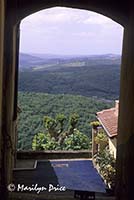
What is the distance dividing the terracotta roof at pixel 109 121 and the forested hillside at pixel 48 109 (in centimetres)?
92

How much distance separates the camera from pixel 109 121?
705 centimetres

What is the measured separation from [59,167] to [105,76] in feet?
12.9

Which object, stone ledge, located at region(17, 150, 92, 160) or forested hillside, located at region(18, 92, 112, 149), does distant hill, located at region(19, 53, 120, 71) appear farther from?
stone ledge, located at region(17, 150, 92, 160)

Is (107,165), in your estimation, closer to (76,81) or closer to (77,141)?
(77,141)

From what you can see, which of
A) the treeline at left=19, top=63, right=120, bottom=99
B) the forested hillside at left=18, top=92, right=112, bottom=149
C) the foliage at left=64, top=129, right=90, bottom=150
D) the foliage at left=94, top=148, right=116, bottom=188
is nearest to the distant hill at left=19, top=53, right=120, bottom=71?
the treeline at left=19, top=63, right=120, bottom=99

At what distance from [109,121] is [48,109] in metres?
2.51

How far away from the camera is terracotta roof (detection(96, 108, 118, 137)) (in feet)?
21.2

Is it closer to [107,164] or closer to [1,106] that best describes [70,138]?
[107,164]

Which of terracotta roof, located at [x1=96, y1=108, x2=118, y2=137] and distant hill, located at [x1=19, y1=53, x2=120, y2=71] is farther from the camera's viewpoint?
distant hill, located at [x1=19, y1=53, x2=120, y2=71]

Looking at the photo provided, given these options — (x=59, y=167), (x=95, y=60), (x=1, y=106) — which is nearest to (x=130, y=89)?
(x=1, y=106)

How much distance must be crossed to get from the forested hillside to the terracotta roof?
3.02ft

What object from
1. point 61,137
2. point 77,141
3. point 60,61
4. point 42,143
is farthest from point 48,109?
point 60,61

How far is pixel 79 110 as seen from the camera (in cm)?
920

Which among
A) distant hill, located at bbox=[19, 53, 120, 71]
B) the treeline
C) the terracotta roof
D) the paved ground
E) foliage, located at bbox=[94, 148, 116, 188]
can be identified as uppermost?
distant hill, located at bbox=[19, 53, 120, 71]
